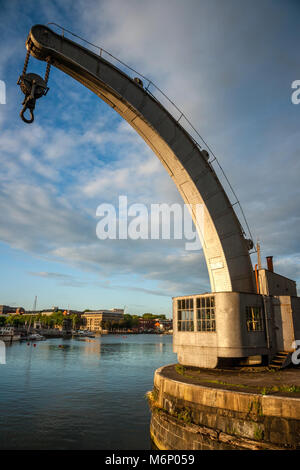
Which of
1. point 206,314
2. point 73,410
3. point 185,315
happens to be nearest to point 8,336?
point 73,410

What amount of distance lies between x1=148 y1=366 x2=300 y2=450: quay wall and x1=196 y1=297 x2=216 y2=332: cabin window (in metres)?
5.79

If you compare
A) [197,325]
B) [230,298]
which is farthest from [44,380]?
[230,298]

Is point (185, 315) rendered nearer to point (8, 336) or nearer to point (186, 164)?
point (186, 164)

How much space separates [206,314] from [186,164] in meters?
12.4

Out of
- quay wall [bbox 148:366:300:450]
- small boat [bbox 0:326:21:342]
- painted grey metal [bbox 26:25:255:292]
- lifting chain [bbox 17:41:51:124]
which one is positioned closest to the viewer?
quay wall [bbox 148:366:300:450]

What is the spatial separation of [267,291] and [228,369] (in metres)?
7.35

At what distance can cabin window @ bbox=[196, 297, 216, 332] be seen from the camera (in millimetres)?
19578

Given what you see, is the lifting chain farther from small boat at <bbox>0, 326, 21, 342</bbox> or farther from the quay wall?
small boat at <bbox>0, 326, 21, 342</bbox>

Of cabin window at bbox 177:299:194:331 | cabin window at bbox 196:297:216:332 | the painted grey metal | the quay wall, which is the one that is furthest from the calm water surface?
the painted grey metal

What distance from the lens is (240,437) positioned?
1149 centimetres

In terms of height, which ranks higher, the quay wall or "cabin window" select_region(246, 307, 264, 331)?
"cabin window" select_region(246, 307, 264, 331)
